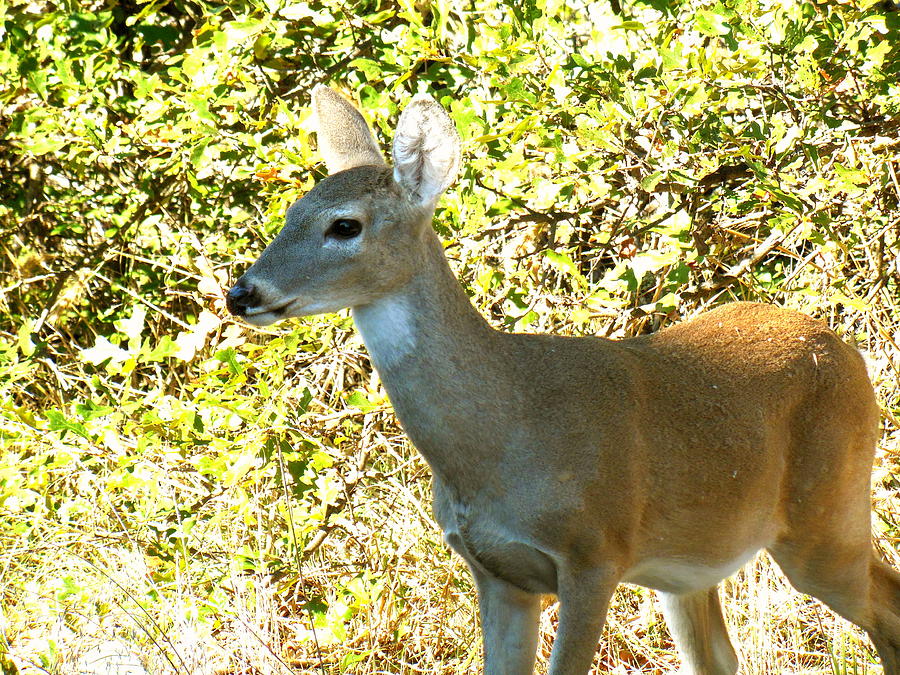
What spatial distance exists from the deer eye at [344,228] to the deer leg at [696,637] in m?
1.80

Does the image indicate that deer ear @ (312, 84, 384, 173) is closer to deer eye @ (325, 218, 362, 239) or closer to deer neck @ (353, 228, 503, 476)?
deer eye @ (325, 218, 362, 239)

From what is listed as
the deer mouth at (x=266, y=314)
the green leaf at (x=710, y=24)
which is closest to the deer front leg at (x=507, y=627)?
the deer mouth at (x=266, y=314)

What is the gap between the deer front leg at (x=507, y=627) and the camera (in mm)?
3863

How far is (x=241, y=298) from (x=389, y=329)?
43cm

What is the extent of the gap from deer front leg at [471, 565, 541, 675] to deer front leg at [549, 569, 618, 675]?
0.33 m

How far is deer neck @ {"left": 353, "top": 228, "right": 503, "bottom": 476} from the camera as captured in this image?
3547 mm

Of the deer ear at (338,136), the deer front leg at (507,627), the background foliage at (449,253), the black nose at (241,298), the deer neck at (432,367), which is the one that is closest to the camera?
the black nose at (241,298)

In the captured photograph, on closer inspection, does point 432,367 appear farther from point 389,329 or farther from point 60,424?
point 60,424

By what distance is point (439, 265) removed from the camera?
144 inches

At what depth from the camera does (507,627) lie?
3.91 metres

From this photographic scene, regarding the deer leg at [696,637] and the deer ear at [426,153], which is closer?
the deer ear at [426,153]

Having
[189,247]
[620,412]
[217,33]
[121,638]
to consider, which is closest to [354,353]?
[189,247]

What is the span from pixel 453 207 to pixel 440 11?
760 millimetres

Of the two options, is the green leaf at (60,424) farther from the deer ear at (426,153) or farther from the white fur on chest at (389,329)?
the deer ear at (426,153)
